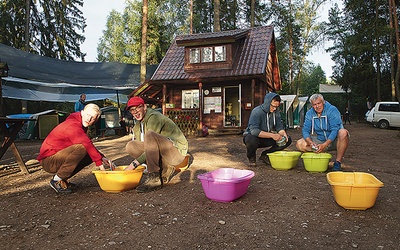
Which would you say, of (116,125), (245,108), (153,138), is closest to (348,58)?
(245,108)

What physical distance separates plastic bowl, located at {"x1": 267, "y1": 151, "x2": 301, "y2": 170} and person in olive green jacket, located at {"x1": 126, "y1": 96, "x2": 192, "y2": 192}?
1.47m

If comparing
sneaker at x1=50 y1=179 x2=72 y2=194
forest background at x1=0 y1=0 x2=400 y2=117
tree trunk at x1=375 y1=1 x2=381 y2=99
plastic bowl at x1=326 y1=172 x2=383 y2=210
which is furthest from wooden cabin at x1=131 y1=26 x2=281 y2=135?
tree trunk at x1=375 y1=1 x2=381 y2=99

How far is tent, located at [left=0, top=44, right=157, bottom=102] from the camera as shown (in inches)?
539

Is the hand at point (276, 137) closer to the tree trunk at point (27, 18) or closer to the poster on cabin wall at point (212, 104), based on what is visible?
the poster on cabin wall at point (212, 104)

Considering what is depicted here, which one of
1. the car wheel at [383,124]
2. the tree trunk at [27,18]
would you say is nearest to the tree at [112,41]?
the tree trunk at [27,18]

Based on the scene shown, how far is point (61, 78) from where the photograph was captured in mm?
15891

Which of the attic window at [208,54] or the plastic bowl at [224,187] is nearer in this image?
the plastic bowl at [224,187]

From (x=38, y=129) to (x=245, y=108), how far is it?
29.8ft

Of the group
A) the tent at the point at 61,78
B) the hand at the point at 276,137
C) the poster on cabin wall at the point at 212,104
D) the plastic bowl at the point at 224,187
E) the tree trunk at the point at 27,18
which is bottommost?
the plastic bowl at the point at 224,187

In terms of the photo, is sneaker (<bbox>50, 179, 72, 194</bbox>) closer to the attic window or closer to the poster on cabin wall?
the poster on cabin wall

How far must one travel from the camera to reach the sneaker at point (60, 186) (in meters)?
3.57

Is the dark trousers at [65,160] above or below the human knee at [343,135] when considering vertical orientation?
below

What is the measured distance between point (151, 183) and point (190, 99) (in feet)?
35.0

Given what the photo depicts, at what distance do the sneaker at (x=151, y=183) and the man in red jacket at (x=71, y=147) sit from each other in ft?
1.54
